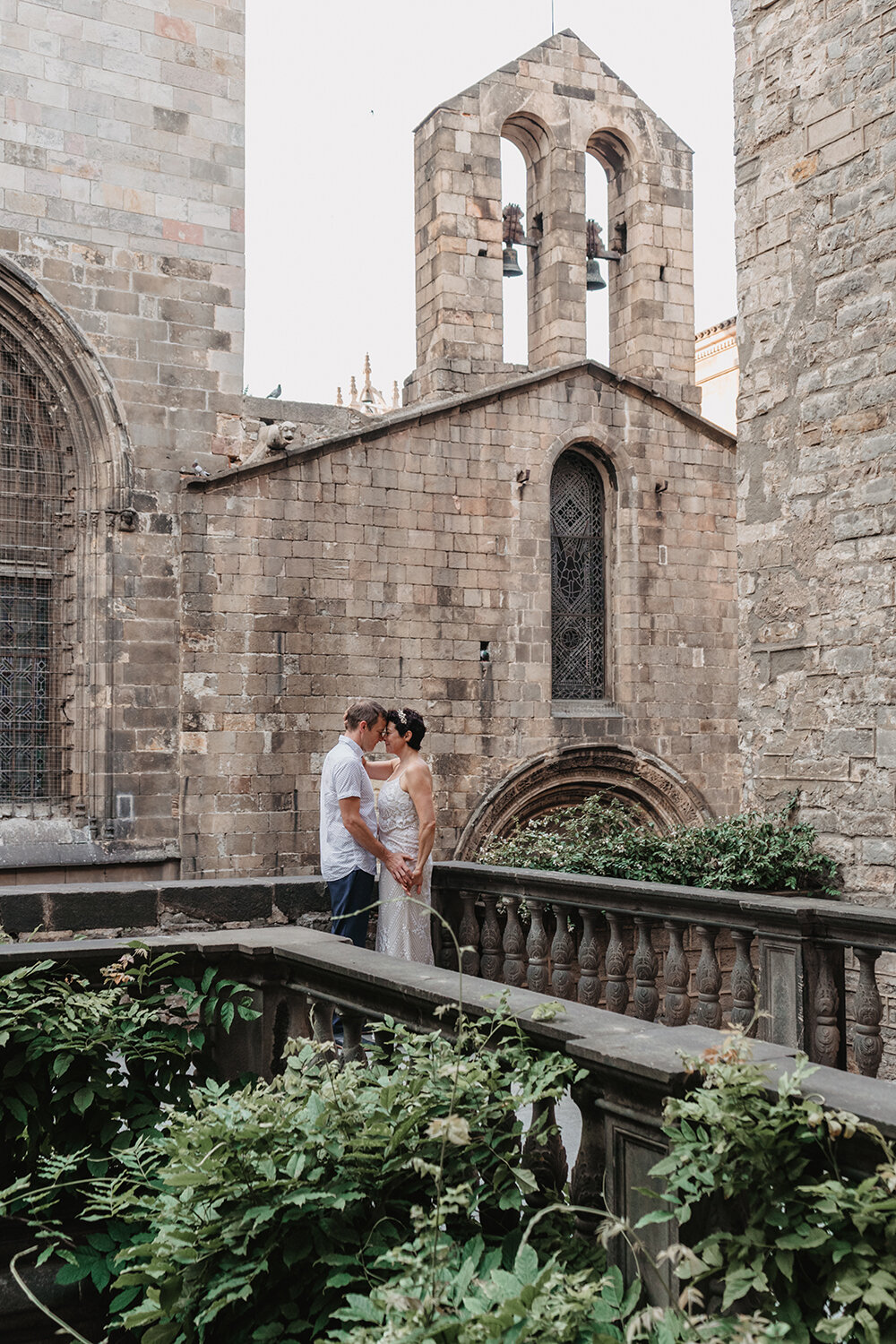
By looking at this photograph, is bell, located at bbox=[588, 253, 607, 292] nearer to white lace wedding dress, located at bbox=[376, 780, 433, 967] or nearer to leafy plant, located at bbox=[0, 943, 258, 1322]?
white lace wedding dress, located at bbox=[376, 780, 433, 967]

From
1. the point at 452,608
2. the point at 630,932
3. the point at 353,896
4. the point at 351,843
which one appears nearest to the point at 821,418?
the point at 630,932

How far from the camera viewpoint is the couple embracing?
590 cm

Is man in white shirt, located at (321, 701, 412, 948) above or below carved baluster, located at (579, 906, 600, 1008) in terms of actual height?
above

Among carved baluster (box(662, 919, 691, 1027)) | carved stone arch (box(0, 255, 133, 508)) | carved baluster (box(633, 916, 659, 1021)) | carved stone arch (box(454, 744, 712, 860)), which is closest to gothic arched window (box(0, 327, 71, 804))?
carved stone arch (box(0, 255, 133, 508))

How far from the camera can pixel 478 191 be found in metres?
14.5

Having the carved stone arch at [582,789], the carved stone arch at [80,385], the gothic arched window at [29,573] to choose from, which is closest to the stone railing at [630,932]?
A: the gothic arched window at [29,573]

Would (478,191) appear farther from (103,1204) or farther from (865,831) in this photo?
(103,1204)

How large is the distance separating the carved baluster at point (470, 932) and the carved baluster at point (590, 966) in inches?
29.0

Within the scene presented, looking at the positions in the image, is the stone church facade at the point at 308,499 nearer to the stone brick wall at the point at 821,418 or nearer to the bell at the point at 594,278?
the bell at the point at 594,278

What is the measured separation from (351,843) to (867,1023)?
241cm

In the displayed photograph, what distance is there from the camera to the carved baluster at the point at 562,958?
19.4ft

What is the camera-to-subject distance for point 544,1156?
114 inches

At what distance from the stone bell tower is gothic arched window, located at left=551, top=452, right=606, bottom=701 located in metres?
1.38

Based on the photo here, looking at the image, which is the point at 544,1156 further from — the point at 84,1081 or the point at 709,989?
the point at 709,989
